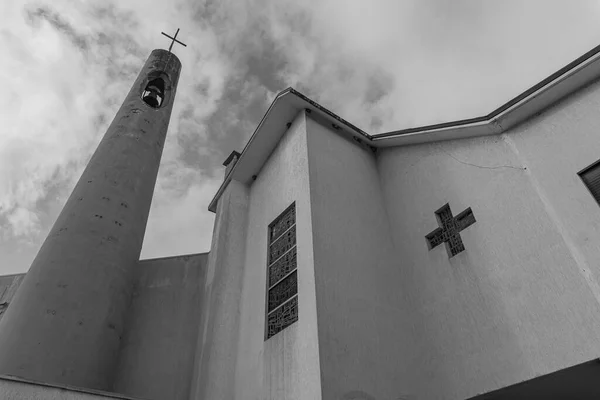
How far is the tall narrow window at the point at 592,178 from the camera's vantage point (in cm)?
495

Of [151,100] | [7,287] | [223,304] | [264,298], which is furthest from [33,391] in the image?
[151,100]

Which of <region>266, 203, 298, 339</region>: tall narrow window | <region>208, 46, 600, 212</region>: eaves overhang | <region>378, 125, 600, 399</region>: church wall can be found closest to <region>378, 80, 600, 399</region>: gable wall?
<region>378, 125, 600, 399</region>: church wall

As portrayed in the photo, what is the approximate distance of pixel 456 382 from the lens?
5.31 meters

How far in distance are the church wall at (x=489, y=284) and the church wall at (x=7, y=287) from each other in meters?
9.99

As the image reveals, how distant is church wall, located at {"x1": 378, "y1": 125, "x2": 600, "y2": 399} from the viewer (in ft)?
15.4

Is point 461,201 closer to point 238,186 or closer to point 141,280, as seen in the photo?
point 238,186

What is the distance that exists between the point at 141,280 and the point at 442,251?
678 cm

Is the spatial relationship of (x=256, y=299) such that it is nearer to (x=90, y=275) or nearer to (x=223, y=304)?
(x=223, y=304)

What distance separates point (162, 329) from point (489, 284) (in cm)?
663

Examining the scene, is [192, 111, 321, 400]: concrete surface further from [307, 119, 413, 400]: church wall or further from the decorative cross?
the decorative cross

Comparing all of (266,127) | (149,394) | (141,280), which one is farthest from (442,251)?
(141,280)

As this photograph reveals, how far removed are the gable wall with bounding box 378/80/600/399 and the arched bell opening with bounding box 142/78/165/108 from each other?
9.32m

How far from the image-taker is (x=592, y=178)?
5051 millimetres

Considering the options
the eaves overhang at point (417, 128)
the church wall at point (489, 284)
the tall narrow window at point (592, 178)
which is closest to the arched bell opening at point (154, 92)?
the eaves overhang at point (417, 128)
